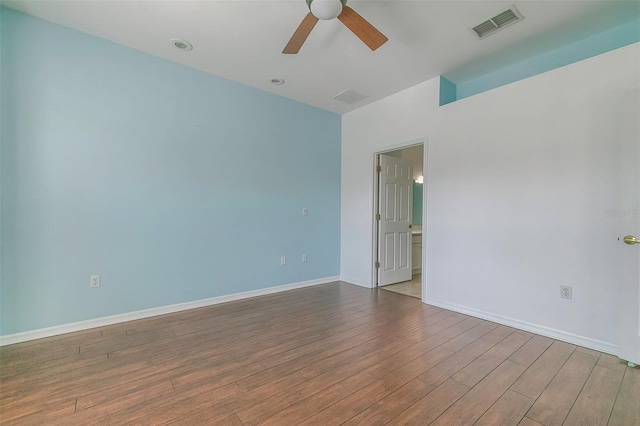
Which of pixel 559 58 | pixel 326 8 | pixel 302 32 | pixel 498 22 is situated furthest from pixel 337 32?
pixel 559 58

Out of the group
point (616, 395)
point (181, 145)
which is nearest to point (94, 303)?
point (181, 145)

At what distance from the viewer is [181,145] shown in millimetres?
3229

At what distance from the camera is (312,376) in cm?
192

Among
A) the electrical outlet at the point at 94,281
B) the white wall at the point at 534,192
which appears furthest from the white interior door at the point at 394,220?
the electrical outlet at the point at 94,281

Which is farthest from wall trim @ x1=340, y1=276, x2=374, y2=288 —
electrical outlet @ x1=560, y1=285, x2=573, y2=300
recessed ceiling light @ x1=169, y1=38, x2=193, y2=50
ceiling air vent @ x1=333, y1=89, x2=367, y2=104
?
recessed ceiling light @ x1=169, y1=38, x2=193, y2=50

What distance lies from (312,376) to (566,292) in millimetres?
2413

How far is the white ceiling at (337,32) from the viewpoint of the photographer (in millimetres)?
2277

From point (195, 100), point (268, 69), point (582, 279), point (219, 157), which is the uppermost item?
point (268, 69)

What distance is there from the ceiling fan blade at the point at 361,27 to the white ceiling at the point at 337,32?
0.33 m

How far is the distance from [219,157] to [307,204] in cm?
152

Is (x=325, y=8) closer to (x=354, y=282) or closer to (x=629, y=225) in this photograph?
(x=629, y=225)

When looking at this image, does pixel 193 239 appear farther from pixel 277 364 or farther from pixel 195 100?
pixel 277 364

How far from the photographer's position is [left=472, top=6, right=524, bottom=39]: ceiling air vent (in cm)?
234

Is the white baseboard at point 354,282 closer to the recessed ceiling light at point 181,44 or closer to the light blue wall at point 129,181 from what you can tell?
the light blue wall at point 129,181
